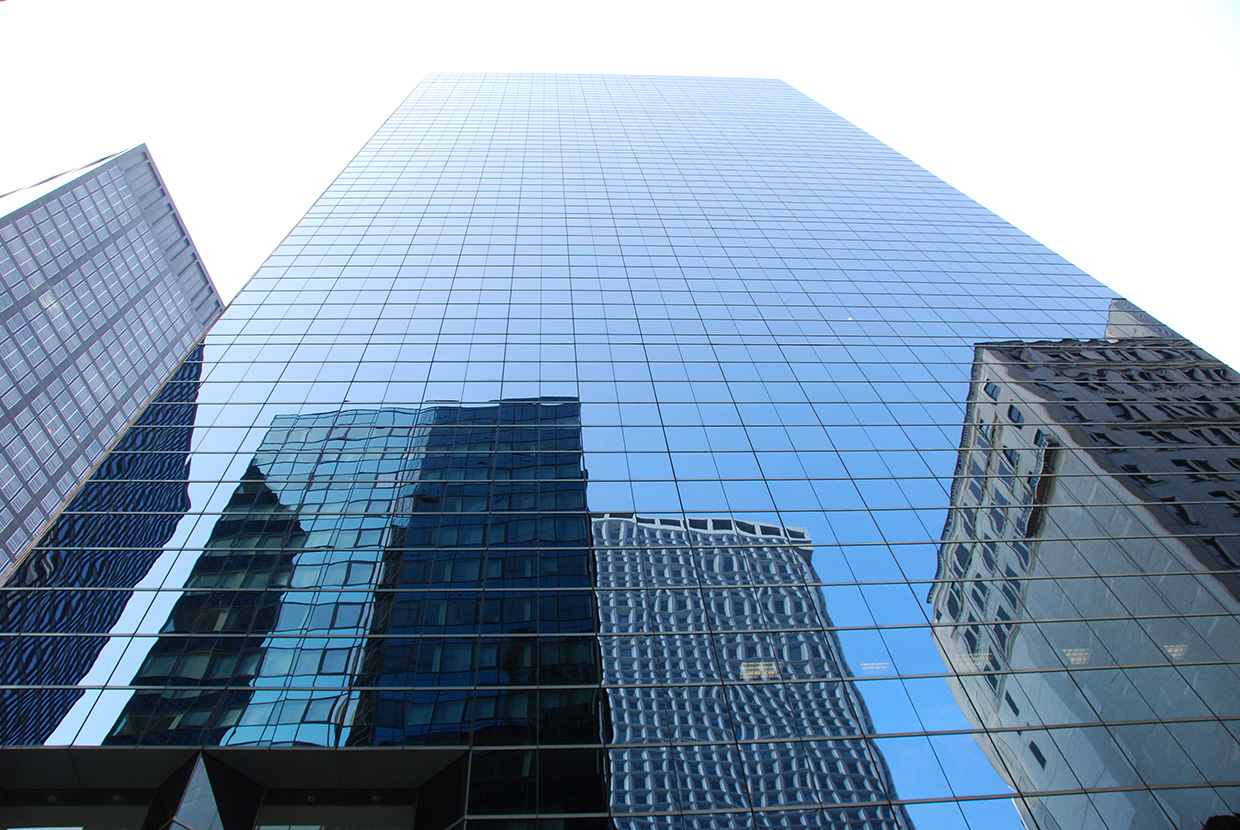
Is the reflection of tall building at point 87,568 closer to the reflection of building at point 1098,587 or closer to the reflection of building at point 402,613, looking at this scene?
the reflection of building at point 402,613

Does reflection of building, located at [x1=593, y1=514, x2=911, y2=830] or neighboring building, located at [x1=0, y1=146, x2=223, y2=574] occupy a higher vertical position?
neighboring building, located at [x1=0, y1=146, x2=223, y2=574]

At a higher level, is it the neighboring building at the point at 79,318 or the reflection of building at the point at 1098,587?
the neighboring building at the point at 79,318

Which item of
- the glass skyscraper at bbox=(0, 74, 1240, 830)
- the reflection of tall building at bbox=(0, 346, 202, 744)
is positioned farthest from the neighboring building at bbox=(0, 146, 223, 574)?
the glass skyscraper at bbox=(0, 74, 1240, 830)

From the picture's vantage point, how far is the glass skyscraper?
17.6 meters

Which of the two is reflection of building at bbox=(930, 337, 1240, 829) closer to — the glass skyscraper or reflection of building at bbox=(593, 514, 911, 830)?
the glass skyscraper

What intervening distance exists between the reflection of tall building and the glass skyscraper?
0.10m

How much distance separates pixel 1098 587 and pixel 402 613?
68.2 feet

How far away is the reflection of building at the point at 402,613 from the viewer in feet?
58.7

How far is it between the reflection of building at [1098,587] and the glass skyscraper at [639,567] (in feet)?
0.36

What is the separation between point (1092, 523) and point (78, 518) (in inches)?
1301

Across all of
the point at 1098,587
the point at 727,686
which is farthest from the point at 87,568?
the point at 1098,587

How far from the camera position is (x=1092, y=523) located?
80.1 feet

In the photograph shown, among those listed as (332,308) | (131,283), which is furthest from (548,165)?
(131,283)

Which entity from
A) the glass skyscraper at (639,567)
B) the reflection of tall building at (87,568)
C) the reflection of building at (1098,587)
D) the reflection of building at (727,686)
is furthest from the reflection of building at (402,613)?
the reflection of building at (1098,587)
